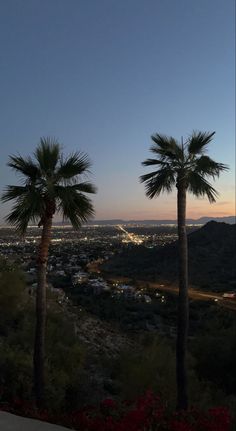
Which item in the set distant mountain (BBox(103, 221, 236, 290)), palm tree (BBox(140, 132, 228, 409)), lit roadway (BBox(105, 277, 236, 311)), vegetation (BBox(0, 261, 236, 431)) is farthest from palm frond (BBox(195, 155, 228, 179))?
distant mountain (BBox(103, 221, 236, 290))

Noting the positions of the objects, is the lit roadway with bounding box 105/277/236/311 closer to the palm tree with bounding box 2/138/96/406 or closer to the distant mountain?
the distant mountain

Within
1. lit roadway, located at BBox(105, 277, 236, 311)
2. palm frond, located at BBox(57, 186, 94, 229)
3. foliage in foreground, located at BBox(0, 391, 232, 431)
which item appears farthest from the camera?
lit roadway, located at BBox(105, 277, 236, 311)

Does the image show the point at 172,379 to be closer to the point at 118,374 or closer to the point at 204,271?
the point at 118,374

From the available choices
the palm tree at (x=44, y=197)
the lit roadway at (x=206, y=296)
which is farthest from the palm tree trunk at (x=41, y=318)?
the lit roadway at (x=206, y=296)

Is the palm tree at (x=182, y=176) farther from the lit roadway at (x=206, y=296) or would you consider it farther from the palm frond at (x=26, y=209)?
the lit roadway at (x=206, y=296)

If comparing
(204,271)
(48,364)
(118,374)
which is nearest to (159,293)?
(204,271)
